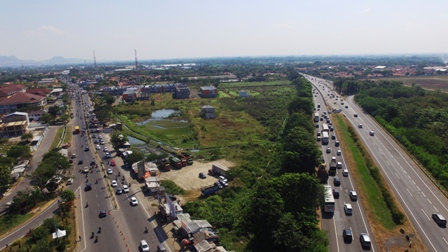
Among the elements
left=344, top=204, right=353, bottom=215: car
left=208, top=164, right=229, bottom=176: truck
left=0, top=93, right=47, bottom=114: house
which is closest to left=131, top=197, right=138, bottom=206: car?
left=208, top=164, right=229, bottom=176: truck

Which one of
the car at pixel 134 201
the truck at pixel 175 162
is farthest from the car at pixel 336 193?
the car at pixel 134 201

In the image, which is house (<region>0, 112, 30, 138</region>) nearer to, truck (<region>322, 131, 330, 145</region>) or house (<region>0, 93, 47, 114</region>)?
house (<region>0, 93, 47, 114</region>)

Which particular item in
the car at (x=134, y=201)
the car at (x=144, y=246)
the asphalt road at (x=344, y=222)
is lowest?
the car at (x=134, y=201)

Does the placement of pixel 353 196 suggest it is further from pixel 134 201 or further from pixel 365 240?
pixel 134 201

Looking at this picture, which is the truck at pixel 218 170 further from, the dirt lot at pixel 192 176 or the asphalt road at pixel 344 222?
the asphalt road at pixel 344 222

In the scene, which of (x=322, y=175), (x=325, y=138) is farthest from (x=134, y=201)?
(x=325, y=138)

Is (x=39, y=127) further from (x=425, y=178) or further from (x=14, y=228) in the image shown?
(x=425, y=178)
